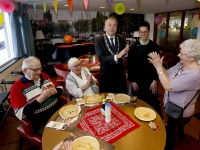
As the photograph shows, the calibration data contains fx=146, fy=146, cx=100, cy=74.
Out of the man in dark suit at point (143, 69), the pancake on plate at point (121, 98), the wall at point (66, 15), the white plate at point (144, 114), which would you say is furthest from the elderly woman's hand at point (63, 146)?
the wall at point (66, 15)

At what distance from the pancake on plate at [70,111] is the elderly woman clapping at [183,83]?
3.05 feet

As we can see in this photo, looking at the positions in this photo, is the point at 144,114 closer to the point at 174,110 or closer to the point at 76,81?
the point at 174,110

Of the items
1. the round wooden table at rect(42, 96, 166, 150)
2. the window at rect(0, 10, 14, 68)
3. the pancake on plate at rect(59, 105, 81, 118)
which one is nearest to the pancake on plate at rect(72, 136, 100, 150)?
the round wooden table at rect(42, 96, 166, 150)

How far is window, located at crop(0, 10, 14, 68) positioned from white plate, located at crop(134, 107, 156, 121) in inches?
150

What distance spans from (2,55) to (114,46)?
10.9ft

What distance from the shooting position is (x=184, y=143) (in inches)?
81.1

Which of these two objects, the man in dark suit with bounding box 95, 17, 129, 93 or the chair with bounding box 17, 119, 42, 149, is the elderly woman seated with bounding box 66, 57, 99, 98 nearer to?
the man in dark suit with bounding box 95, 17, 129, 93

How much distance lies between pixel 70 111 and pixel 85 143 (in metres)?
0.49

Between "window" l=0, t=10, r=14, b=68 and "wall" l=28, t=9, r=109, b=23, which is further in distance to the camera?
"wall" l=28, t=9, r=109, b=23

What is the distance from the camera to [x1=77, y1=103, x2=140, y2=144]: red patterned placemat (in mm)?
1194

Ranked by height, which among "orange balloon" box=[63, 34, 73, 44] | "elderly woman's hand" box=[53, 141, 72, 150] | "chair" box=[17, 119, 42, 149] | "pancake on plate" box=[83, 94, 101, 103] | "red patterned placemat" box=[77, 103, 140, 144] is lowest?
"chair" box=[17, 119, 42, 149]

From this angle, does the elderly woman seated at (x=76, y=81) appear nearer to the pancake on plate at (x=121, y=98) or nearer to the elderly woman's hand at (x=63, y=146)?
the pancake on plate at (x=121, y=98)

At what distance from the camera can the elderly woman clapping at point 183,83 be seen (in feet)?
4.37

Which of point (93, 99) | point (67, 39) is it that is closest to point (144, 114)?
point (93, 99)
